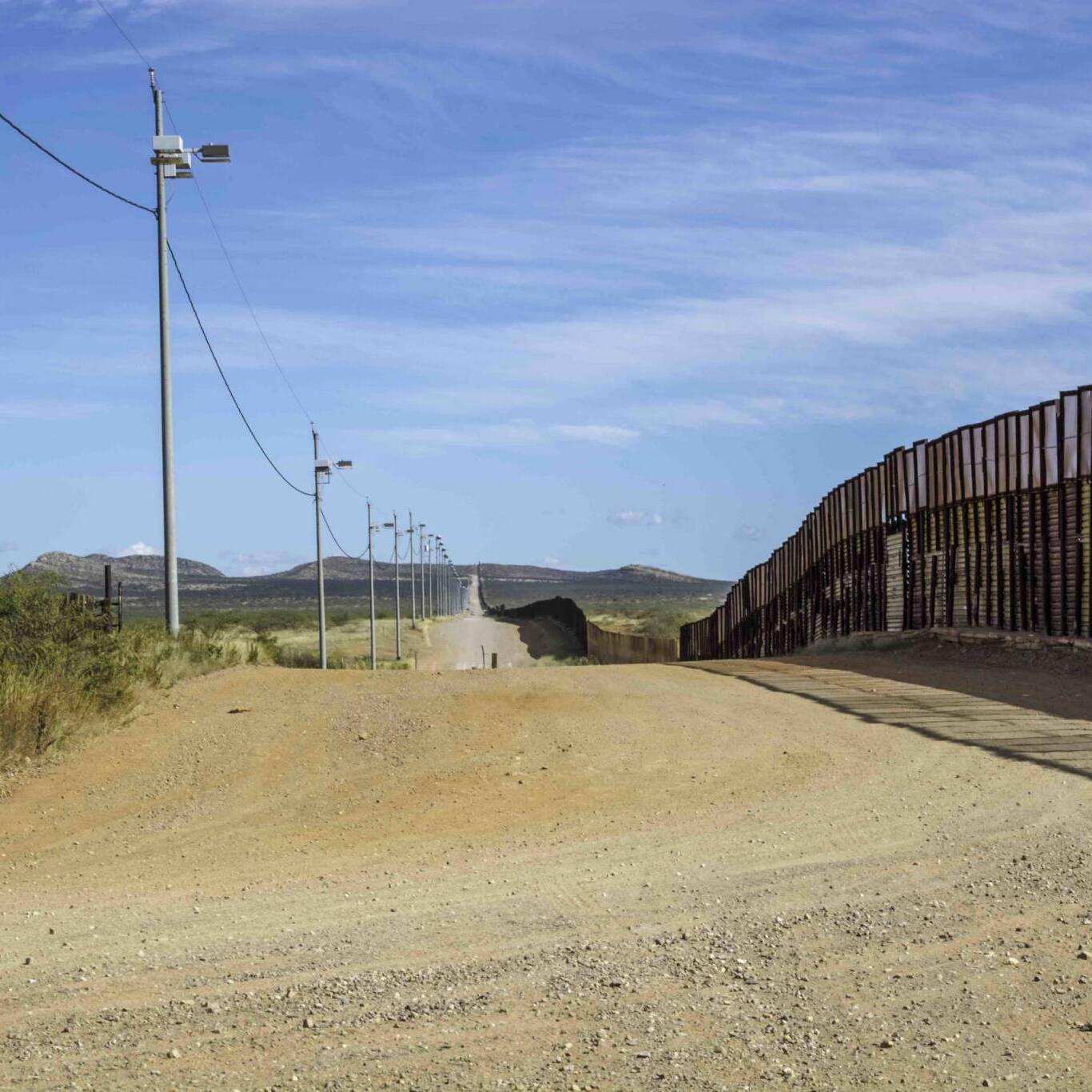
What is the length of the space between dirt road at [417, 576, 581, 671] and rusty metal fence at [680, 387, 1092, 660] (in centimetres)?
1826

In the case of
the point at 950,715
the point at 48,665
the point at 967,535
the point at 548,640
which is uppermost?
the point at 967,535

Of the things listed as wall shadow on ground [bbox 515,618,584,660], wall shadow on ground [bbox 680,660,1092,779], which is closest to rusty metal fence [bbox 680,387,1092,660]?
wall shadow on ground [bbox 680,660,1092,779]

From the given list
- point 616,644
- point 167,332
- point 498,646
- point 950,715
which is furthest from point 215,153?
point 498,646

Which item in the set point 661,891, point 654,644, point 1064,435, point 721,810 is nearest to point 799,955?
point 661,891

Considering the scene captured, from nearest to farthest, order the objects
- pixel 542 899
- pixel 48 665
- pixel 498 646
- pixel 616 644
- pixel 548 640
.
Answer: pixel 542 899, pixel 48 665, pixel 616 644, pixel 498 646, pixel 548 640

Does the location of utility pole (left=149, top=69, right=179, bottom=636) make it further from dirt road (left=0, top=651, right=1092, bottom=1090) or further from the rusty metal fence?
the rusty metal fence

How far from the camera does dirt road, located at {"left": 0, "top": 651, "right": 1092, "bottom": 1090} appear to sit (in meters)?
6.06

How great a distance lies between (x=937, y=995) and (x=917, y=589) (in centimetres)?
2479

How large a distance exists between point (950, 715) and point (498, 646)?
6294 cm

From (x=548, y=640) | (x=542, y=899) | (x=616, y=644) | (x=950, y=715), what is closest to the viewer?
(x=542, y=899)

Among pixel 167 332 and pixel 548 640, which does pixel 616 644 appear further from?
pixel 167 332

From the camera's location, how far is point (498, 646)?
79.4 m

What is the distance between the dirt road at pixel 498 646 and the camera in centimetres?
6481

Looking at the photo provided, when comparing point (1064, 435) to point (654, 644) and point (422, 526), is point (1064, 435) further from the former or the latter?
point (422, 526)
